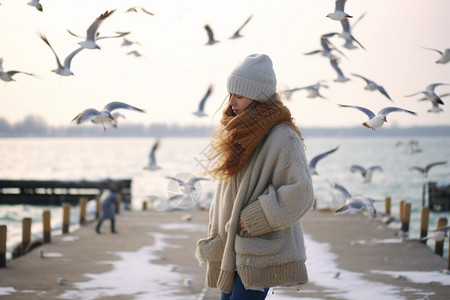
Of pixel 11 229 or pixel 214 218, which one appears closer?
pixel 214 218

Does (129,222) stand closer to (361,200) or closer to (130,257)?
(130,257)

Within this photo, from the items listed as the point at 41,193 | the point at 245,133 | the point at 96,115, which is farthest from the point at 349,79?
the point at 41,193

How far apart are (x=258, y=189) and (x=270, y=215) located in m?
0.20

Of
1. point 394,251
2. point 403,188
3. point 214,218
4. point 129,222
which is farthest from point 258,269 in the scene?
point 403,188

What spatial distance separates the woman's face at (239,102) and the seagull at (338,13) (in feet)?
15.4

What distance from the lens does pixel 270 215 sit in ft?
11.2

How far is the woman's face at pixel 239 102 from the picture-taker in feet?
12.1

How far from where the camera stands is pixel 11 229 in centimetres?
2577

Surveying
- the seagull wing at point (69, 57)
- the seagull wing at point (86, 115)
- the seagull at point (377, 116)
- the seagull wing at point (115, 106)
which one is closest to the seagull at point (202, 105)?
the seagull wing at point (69, 57)

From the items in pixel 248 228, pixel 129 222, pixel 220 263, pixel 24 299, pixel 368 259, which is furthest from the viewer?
pixel 129 222

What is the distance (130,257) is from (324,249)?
3862 millimetres

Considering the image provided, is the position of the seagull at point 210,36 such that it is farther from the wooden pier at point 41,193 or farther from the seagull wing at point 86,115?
the wooden pier at point 41,193

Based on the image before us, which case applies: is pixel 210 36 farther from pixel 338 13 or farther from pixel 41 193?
pixel 41 193

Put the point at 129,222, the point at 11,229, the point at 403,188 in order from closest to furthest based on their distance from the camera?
the point at 129,222
the point at 11,229
the point at 403,188
